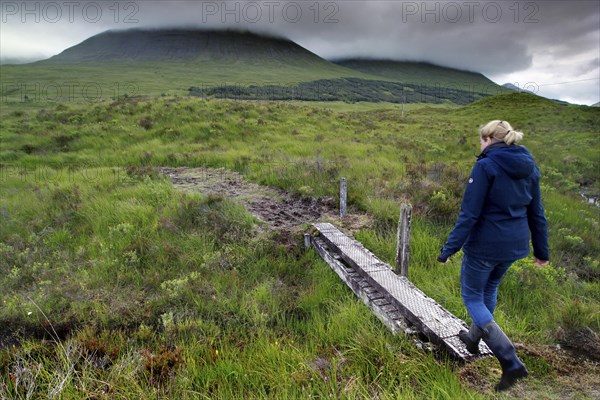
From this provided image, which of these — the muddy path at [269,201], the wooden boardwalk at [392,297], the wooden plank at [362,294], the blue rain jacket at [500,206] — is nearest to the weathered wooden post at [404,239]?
the wooden boardwalk at [392,297]

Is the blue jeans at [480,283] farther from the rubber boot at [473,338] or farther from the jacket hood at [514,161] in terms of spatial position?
the jacket hood at [514,161]

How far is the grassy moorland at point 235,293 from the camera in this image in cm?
314

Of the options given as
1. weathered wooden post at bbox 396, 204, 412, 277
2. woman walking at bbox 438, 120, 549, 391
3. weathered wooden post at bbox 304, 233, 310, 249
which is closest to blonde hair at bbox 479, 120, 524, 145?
woman walking at bbox 438, 120, 549, 391

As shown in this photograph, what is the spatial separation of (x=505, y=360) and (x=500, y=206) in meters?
1.32

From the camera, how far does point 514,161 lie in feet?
9.31

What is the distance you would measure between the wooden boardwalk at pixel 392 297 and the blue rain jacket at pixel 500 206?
3.03 feet

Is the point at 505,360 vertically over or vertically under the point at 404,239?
under

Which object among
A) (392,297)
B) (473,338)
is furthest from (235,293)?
(473,338)

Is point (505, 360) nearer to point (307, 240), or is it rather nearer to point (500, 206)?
point (500, 206)

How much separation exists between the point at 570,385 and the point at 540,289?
7.34ft

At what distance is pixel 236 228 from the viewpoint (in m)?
6.66

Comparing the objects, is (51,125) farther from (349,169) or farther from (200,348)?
(200,348)

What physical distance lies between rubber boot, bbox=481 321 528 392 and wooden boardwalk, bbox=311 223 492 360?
0.95 feet

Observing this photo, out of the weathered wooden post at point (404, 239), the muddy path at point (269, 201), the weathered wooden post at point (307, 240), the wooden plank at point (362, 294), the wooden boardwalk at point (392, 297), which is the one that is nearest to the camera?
the wooden boardwalk at point (392, 297)
